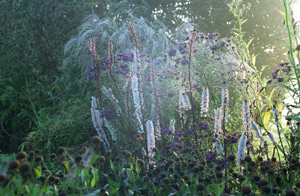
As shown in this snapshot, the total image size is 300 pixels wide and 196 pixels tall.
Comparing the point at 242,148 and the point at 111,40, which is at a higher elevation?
the point at 111,40

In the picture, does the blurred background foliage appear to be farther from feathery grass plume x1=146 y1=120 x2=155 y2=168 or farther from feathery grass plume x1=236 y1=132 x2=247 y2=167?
feathery grass plume x1=236 y1=132 x2=247 y2=167

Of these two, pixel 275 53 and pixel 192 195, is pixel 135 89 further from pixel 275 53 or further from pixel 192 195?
pixel 275 53

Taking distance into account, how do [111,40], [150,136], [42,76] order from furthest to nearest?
1. [111,40]
2. [42,76]
3. [150,136]

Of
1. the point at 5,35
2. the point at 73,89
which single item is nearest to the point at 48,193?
the point at 73,89

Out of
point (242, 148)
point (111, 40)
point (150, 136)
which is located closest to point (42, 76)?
point (111, 40)

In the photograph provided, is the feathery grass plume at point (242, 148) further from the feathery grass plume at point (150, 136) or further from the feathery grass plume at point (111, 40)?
the feathery grass plume at point (111, 40)

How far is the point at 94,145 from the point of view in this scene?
5.62ft

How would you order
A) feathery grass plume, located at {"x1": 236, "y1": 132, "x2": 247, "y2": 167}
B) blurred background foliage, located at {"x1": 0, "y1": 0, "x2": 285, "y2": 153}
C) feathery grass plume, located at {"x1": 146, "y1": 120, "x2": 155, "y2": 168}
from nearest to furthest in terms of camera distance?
1. feathery grass plume, located at {"x1": 236, "y1": 132, "x2": 247, "y2": 167}
2. feathery grass plume, located at {"x1": 146, "y1": 120, "x2": 155, "y2": 168}
3. blurred background foliage, located at {"x1": 0, "y1": 0, "x2": 285, "y2": 153}

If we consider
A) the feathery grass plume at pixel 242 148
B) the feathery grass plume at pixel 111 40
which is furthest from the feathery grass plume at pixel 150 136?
the feathery grass plume at pixel 111 40

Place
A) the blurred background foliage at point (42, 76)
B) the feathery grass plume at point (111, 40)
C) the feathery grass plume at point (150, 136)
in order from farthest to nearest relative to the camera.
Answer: the feathery grass plume at point (111, 40), the blurred background foliage at point (42, 76), the feathery grass plume at point (150, 136)

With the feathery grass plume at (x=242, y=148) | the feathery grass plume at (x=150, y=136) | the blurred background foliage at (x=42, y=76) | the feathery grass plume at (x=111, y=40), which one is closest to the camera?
the feathery grass plume at (x=242, y=148)

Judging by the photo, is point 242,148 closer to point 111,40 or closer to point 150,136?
point 150,136

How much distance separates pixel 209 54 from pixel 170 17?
7188mm

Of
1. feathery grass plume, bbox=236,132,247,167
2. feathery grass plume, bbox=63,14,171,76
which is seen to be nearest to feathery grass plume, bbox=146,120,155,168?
feathery grass plume, bbox=236,132,247,167
